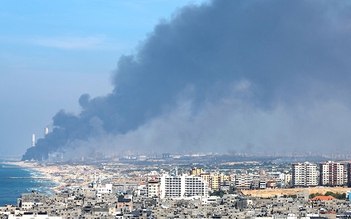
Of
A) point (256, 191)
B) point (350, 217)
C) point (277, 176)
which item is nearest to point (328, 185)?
point (256, 191)

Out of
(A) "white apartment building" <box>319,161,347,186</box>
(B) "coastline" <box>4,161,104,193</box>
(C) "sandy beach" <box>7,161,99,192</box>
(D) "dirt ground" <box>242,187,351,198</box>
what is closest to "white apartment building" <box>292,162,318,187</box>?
(A) "white apartment building" <box>319,161,347,186</box>

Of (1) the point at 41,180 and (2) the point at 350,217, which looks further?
(1) the point at 41,180

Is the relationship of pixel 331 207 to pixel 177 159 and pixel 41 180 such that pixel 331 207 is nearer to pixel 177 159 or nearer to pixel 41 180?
pixel 41 180

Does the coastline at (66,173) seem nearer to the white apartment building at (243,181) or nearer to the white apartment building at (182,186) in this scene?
the white apartment building at (243,181)

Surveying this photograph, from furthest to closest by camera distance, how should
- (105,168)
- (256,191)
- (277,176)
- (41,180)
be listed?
1. (105,168)
2. (41,180)
3. (277,176)
4. (256,191)

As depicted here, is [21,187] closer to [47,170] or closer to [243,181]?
[243,181]

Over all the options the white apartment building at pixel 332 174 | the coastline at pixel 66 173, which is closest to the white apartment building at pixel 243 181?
the white apartment building at pixel 332 174

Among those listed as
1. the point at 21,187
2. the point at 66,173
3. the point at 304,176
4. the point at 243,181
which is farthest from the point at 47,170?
the point at 304,176

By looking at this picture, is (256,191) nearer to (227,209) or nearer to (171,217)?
(227,209)

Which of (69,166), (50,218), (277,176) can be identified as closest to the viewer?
(50,218)
